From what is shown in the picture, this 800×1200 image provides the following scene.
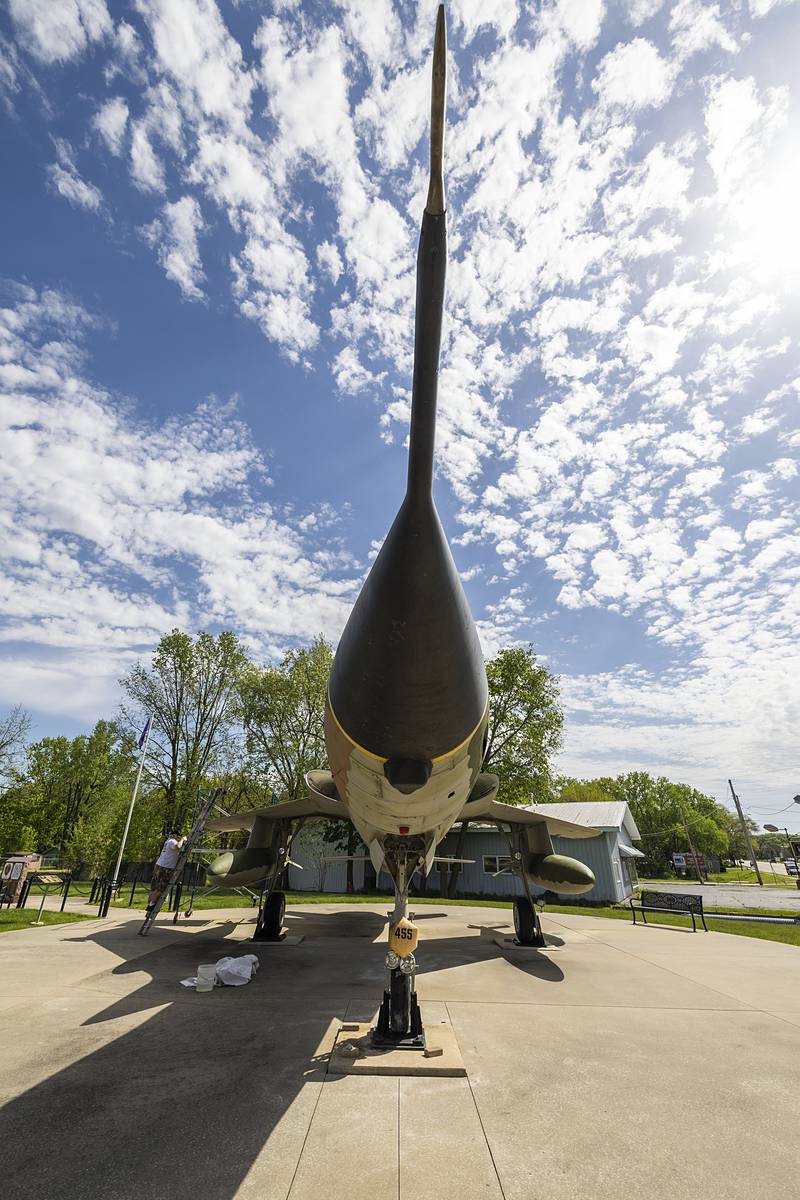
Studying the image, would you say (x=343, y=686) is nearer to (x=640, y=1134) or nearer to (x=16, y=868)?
(x=640, y=1134)

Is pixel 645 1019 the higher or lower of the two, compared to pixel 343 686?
lower

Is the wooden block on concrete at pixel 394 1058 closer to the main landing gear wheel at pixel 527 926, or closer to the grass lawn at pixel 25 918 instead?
the main landing gear wheel at pixel 527 926

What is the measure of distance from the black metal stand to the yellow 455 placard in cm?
21

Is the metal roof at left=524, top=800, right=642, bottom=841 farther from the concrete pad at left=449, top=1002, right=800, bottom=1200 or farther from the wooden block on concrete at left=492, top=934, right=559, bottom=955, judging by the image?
the concrete pad at left=449, top=1002, right=800, bottom=1200

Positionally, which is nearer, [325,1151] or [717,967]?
[325,1151]

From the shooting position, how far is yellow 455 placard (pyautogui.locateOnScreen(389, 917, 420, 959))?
14.1ft

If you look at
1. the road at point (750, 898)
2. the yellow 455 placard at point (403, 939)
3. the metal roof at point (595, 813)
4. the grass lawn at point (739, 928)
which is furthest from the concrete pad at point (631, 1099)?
the road at point (750, 898)

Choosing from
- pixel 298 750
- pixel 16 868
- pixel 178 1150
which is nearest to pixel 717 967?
pixel 178 1150

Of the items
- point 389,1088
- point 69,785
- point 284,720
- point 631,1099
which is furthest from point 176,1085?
point 69,785

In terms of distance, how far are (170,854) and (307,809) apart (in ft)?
9.98

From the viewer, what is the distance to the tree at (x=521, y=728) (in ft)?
80.7

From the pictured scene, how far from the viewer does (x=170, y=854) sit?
1013 cm

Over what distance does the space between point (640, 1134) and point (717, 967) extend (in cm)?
675

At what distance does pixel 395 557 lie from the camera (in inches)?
96.2
